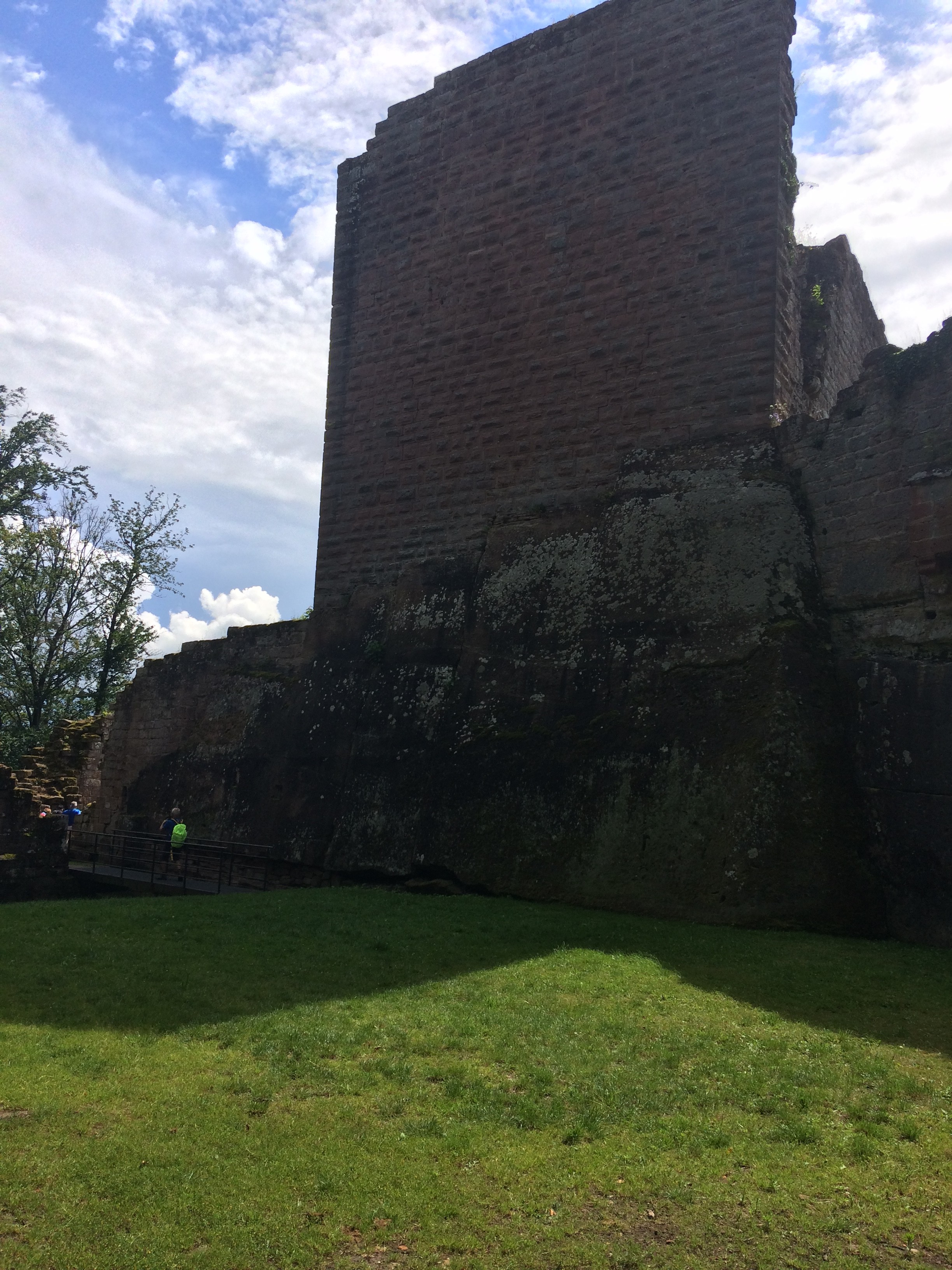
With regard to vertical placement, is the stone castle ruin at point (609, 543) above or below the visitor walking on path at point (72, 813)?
above

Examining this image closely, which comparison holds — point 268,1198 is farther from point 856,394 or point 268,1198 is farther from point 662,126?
point 662,126

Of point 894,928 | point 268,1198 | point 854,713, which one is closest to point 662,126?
point 854,713

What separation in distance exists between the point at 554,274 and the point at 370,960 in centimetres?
822

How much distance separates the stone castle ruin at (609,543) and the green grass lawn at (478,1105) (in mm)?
1487

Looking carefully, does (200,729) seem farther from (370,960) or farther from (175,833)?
(370,960)

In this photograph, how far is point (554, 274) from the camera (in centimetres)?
1129

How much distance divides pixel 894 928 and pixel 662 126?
28.3ft

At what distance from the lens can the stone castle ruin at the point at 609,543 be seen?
7.68 m

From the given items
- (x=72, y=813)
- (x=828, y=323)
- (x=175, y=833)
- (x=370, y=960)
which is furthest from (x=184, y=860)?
(x=828, y=323)

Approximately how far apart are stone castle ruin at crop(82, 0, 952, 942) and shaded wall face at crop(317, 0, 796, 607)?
0.13ft

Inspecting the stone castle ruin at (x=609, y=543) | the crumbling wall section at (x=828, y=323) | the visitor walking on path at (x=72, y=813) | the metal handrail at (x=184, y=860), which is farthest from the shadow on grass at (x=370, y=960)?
the visitor walking on path at (x=72, y=813)

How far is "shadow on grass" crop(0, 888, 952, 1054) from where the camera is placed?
206 inches

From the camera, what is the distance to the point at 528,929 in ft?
23.6

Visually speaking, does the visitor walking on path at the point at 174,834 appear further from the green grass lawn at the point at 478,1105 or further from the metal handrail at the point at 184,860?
the green grass lawn at the point at 478,1105
